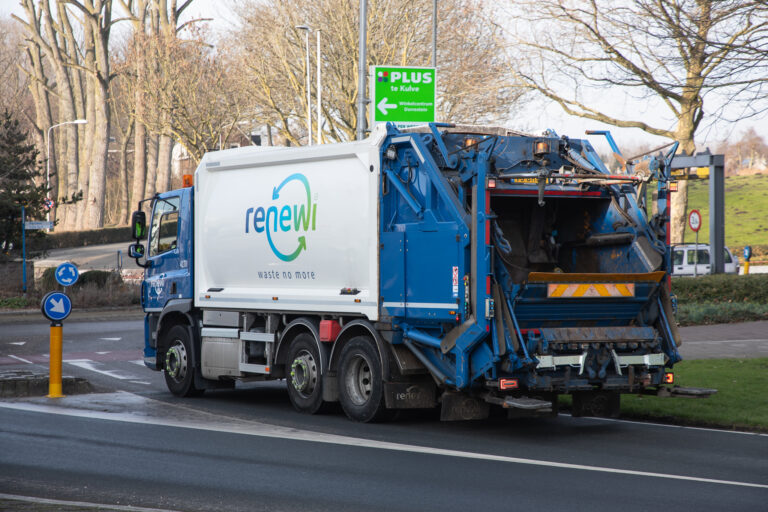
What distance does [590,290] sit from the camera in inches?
405

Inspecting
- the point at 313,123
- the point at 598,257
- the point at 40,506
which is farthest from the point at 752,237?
the point at 40,506

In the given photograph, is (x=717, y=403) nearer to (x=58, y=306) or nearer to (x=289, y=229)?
(x=289, y=229)

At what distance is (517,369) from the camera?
973cm

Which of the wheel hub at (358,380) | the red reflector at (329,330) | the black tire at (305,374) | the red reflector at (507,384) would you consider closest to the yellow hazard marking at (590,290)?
the red reflector at (507,384)

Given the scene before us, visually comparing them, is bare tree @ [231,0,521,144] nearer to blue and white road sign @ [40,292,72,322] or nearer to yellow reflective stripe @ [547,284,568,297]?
blue and white road sign @ [40,292,72,322]

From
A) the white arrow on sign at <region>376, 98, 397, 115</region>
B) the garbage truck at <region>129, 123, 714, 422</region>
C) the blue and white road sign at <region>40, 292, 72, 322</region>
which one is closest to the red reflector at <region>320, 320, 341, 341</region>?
the garbage truck at <region>129, 123, 714, 422</region>

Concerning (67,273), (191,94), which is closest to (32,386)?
(67,273)

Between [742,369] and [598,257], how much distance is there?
4.67 metres

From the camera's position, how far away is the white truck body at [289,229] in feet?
37.1

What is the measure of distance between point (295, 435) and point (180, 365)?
4420mm

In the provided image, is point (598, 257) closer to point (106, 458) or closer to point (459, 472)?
point (459, 472)

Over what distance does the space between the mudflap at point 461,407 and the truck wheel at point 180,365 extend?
4.92 metres

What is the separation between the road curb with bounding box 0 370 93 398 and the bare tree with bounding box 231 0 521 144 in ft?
74.0

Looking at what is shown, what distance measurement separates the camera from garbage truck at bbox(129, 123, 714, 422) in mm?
9859
